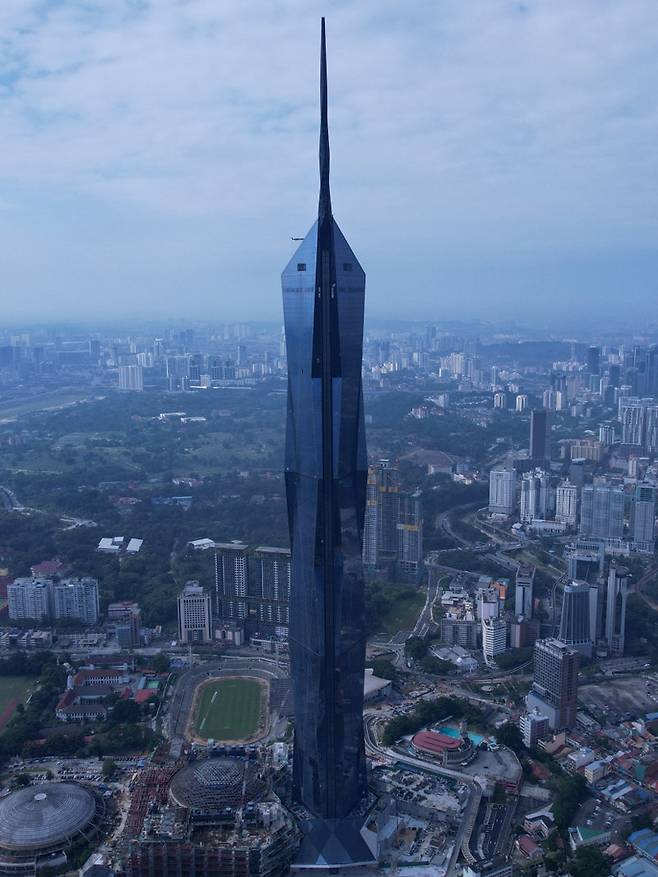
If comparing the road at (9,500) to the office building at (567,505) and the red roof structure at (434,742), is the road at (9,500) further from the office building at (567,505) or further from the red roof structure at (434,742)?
the red roof structure at (434,742)

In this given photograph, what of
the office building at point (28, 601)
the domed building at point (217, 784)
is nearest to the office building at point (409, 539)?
the office building at point (28, 601)

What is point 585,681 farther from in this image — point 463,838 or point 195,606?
point 195,606

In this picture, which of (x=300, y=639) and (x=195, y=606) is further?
(x=195, y=606)

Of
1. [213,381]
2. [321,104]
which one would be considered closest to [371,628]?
[321,104]

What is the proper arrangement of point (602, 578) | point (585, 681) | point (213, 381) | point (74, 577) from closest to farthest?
point (585, 681), point (602, 578), point (74, 577), point (213, 381)

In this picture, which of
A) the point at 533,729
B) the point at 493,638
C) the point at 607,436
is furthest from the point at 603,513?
the point at 533,729

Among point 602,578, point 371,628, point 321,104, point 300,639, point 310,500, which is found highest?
point 321,104
